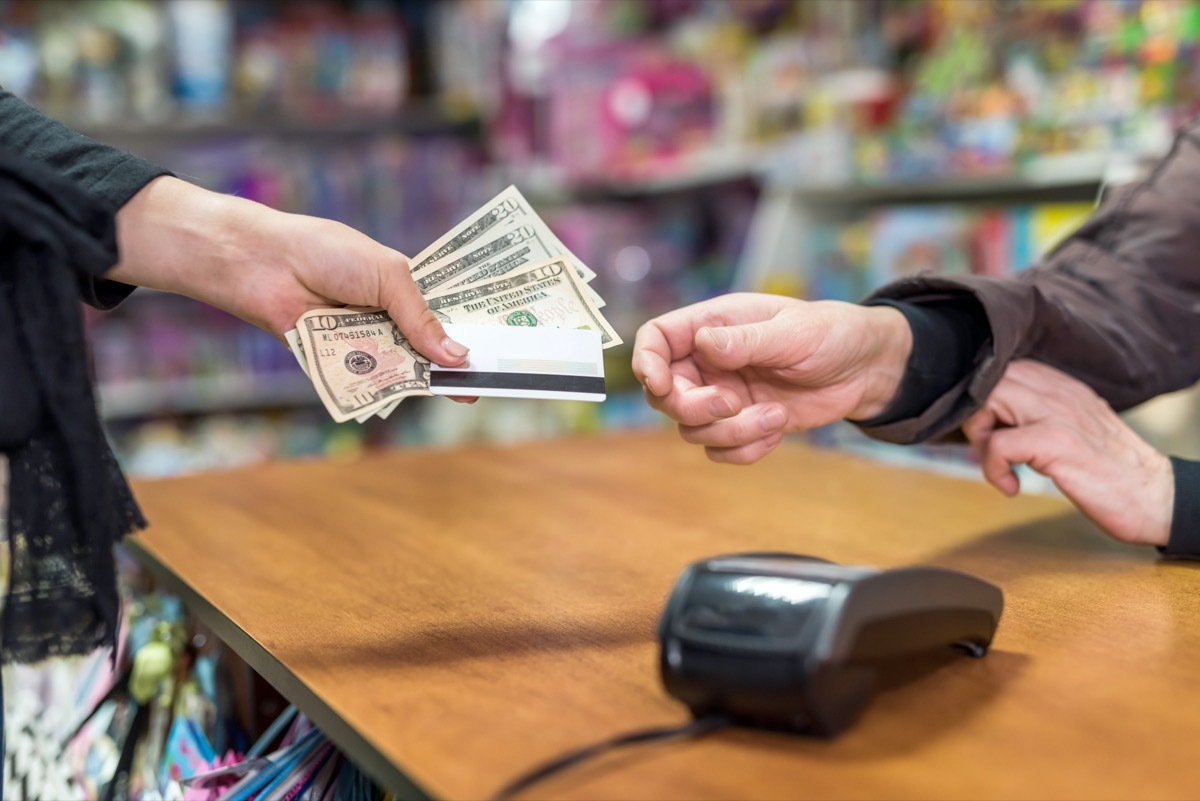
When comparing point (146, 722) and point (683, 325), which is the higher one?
point (683, 325)

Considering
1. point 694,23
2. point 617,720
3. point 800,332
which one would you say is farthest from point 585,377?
point 694,23

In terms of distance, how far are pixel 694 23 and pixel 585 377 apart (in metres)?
Answer: 2.58

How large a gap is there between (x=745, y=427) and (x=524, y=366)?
8.2 inches

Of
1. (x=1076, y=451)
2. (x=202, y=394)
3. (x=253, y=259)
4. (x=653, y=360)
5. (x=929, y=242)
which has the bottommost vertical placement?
(x=202, y=394)

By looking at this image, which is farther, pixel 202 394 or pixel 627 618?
pixel 202 394

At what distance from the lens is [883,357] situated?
3.49 feet

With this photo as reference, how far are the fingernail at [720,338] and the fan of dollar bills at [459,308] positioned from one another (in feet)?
0.25

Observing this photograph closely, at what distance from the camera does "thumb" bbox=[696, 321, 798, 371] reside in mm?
947

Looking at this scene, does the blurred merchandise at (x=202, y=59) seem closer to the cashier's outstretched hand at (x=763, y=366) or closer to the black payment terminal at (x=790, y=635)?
the cashier's outstretched hand at (x=763, y=366)

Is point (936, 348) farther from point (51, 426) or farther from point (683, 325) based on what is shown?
point (51, 426)

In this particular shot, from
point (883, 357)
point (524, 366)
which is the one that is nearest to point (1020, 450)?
point (883, 357)

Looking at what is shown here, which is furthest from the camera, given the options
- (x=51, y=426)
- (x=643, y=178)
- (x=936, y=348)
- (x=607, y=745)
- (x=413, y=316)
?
(x=643, y=178)

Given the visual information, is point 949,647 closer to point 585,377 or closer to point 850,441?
point 585,377

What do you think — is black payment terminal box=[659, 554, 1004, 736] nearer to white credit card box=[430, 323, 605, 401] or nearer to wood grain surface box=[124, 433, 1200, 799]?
wood grain surface box=[124, 433, 1200, 799]
